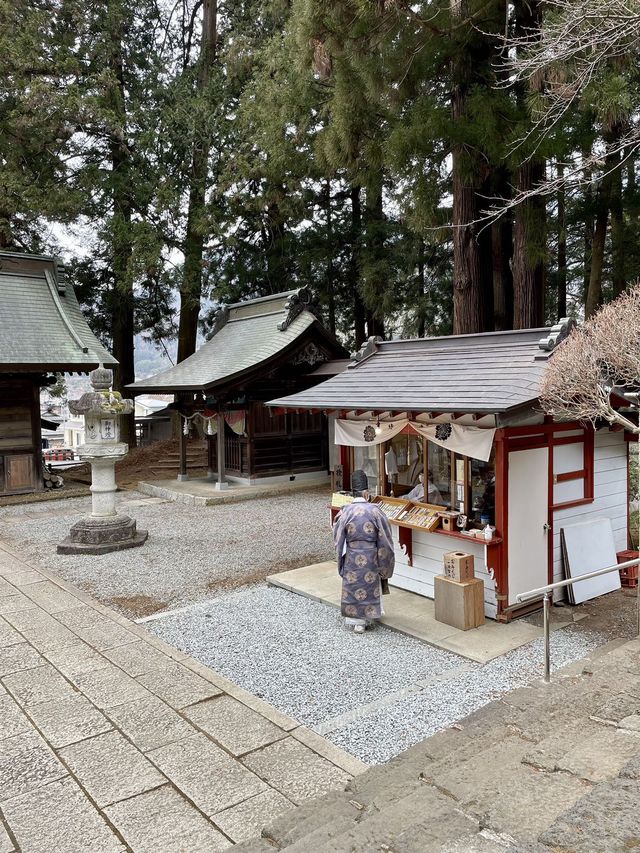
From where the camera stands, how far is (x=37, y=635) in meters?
5.71

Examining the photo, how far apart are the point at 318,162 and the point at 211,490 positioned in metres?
7.56

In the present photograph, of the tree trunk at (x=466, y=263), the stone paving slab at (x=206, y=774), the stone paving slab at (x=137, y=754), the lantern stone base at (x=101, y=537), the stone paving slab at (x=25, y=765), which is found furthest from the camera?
the tree trunk at (x=466, y=263)

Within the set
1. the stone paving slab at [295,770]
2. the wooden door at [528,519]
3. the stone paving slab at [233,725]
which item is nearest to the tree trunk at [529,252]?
the wooden door at [528,519]

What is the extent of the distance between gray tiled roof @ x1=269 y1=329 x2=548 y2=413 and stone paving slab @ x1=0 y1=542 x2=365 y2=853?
3234mm

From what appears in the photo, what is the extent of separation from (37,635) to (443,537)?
4183 millimetres

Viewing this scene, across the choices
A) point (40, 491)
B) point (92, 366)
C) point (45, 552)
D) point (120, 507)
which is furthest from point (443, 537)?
point (40, 491)

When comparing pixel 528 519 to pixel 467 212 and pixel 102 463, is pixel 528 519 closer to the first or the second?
pixel 102 463

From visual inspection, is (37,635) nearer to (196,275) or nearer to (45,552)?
(45,552)

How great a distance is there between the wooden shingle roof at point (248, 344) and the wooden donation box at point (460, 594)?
845cm

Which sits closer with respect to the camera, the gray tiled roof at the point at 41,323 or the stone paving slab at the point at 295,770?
the stone paving slab at the point at 295,770

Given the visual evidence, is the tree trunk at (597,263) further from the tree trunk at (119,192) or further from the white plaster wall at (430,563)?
the tree trunk at (119,192)

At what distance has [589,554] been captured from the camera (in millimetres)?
6613

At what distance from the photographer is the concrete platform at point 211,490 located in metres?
13.2

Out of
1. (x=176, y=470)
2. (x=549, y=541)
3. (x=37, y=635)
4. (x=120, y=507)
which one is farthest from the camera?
(x=176, y=470)
